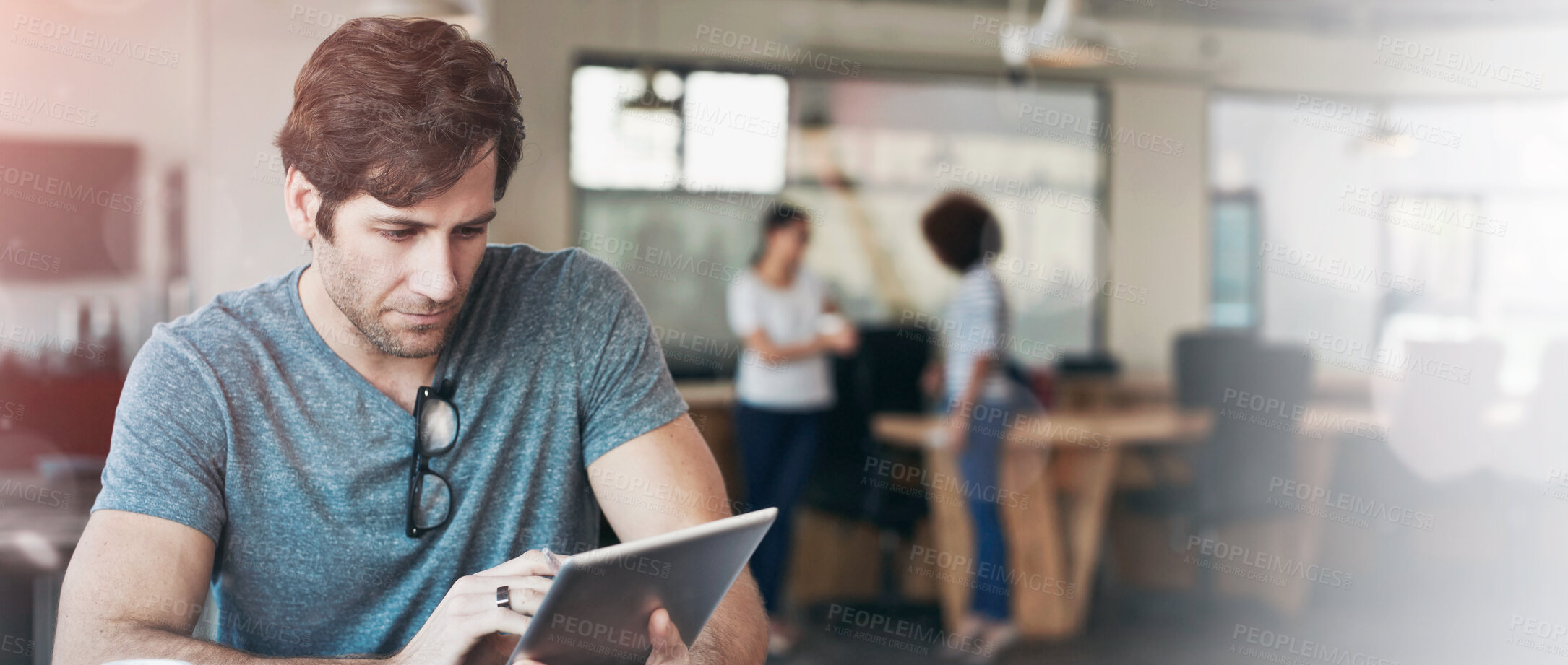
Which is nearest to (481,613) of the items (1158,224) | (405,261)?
(405,261)

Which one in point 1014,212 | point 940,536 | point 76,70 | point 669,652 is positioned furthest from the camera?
point 1014,212

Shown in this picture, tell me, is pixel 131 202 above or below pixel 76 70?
below

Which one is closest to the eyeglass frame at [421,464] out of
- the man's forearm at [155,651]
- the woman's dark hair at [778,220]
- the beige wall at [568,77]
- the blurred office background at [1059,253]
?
the man's forearm at [155,651]

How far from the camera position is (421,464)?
4.50ft

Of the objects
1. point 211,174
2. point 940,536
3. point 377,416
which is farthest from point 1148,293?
point 377,416

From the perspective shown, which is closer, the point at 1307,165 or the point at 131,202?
the point at 131,202

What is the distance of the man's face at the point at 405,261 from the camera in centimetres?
130

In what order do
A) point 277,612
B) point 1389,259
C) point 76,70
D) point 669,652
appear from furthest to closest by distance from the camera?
point 1389,259, point 76,70, point 277,612, point 669,652

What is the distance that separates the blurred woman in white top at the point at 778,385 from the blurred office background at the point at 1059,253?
0.91 feet

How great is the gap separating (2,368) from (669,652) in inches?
77.9

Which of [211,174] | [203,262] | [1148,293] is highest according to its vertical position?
[211,174]

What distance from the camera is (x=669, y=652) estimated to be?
1175mm

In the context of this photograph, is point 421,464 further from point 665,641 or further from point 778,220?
point 778,220

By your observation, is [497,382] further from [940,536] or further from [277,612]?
[940,536]
